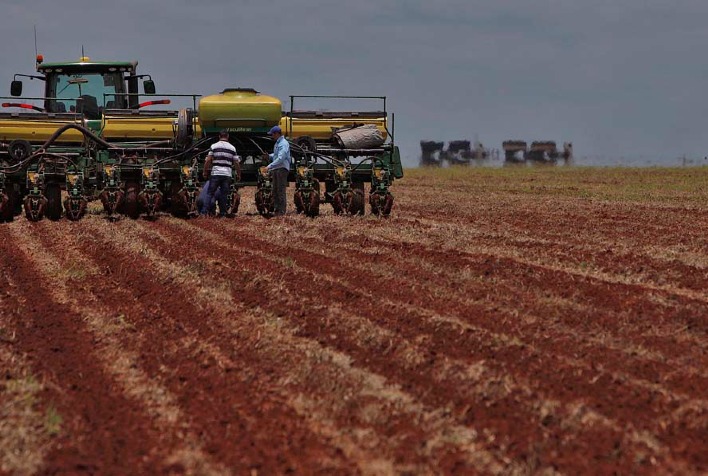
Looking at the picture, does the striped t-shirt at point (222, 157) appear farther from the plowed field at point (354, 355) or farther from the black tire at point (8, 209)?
the plowed field at point (354, 355)

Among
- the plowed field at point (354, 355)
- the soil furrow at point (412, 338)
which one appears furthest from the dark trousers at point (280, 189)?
the soil furrow at point (412, 338)

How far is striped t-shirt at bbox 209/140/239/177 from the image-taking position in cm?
1666

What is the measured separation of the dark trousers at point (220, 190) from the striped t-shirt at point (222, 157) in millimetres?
165

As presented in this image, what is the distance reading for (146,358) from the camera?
6957mm

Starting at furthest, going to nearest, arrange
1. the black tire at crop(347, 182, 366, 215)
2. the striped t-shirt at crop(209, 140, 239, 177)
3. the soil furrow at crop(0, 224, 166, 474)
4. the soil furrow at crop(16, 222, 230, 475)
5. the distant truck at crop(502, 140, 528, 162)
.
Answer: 1. the distant truck at crop(502, 140, 528, 162)
2. the black tire at crop(347, 182, 366, 215)
3. the striped t-shirt at crop(209, 140, 239, 177)
4. the soil furrow at crop(16, 222, 230, 475)
5. the soil furrow at crop(0, 224, 166, 474)

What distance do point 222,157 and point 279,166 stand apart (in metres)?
0.87

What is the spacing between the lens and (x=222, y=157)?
16656mm

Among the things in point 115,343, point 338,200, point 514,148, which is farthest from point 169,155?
point 514,148

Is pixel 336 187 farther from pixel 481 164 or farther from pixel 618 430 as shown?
pixel 481 164

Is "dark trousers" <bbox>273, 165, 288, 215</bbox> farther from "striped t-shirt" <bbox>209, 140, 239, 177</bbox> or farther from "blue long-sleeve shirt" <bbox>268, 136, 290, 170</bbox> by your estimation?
"striped t-shirt" <bbox>209, 140, 239, 177</bbox>

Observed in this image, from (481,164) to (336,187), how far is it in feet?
139

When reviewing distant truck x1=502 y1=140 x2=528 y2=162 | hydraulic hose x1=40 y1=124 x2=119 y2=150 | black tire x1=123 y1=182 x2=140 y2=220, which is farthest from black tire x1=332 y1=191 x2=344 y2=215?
distant truck x1=502 y1=140 x2=528 y2=162

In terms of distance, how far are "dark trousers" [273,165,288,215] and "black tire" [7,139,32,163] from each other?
13.0ft

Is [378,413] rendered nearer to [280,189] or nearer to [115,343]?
[115,343]
